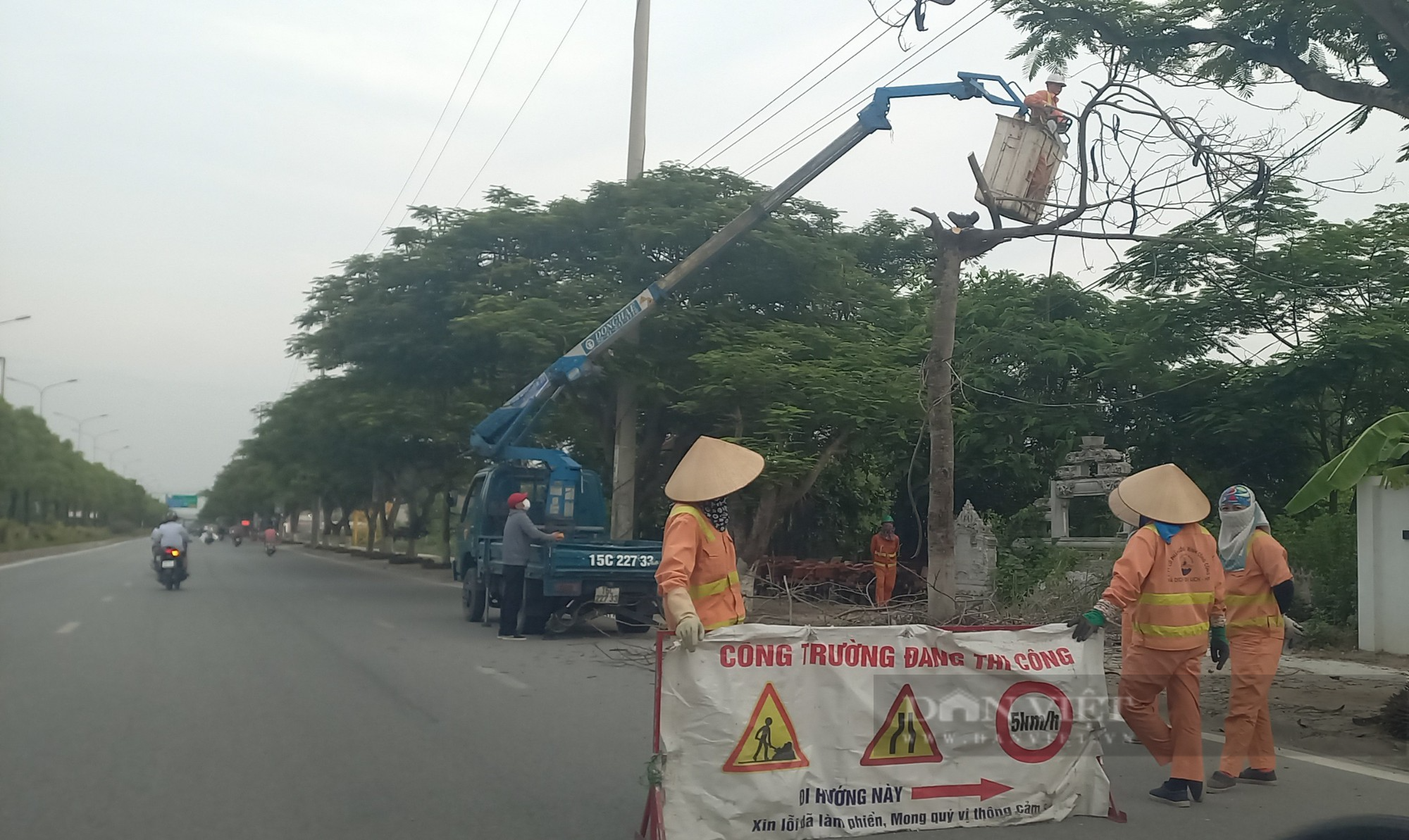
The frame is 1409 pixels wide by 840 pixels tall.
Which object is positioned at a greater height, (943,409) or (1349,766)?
(943,409)

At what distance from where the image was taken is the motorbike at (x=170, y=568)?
78.5 feet

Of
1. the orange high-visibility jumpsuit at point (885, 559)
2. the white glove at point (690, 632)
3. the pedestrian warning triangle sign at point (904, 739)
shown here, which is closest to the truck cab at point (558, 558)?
the orange high-visibility jumpsuit at point (885, 559)

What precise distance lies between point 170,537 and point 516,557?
12507mm

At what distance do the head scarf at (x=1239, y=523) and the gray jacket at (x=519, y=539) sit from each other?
909 centimetres

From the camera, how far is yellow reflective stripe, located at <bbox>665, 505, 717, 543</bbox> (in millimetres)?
5758

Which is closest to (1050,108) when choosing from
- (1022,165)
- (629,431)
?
(1022,165)

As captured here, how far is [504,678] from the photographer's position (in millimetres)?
11281

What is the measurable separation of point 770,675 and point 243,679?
7.28 meters

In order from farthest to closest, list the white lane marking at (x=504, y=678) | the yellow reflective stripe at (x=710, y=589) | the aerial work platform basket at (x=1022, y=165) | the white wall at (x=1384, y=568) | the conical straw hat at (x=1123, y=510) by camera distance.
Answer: the white wall at (x=1384, y=568) < the aerial work platform basket at (x=1022, y=165) < the white lane marking at (x=504, y=678) < the conical straw hat at (x=1123, y=510) < the yellow reflective stripe at (x=710, y=589)

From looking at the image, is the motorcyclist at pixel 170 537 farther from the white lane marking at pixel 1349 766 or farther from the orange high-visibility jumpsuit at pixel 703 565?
the white lane marking at pixel 1349 766

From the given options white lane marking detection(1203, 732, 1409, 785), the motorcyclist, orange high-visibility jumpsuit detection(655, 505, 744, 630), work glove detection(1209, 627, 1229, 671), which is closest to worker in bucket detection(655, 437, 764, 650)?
orange high-visibility jumpsuit detection(655, 505, 744, 630)

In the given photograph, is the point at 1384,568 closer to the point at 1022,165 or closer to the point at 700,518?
the point at 1022,165

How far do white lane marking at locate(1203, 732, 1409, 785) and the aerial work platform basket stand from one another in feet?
16.0

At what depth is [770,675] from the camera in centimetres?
533
